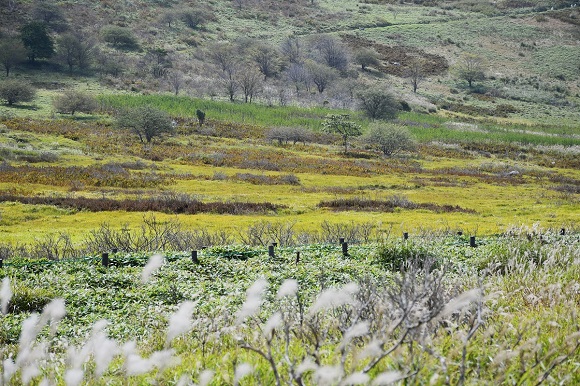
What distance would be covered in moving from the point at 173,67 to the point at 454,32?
93874mm

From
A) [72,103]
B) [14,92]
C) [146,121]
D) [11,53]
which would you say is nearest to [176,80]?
[72,103]

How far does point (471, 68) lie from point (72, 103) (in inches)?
3885

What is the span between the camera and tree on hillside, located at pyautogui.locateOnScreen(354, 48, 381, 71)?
425 ft

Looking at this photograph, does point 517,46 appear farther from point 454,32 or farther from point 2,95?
point 2,95

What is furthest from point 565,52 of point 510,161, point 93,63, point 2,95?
point 2,95

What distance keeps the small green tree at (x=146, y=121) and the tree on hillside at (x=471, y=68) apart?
3387 inches

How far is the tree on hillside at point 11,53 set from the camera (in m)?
88.2

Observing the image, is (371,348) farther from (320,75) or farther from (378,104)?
(320,75)

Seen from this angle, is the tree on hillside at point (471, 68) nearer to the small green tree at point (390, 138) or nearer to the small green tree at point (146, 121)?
the small green tree at point (390, 138)

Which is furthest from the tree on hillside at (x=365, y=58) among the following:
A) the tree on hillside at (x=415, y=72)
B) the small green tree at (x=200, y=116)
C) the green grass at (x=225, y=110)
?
the small green tree at (x=200, y=116)

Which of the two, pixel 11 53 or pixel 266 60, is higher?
pixel 11 53

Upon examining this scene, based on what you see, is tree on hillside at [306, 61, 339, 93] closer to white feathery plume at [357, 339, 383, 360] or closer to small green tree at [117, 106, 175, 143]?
small green tree at [117, 106, 175, 143]

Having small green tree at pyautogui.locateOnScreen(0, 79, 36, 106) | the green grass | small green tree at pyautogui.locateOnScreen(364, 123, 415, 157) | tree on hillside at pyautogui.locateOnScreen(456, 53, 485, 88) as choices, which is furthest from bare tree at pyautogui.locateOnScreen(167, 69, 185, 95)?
tree on hillside at pyautogui.locateOnScreen(456, 53, 485, 88)

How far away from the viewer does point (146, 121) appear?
65.7 meters
